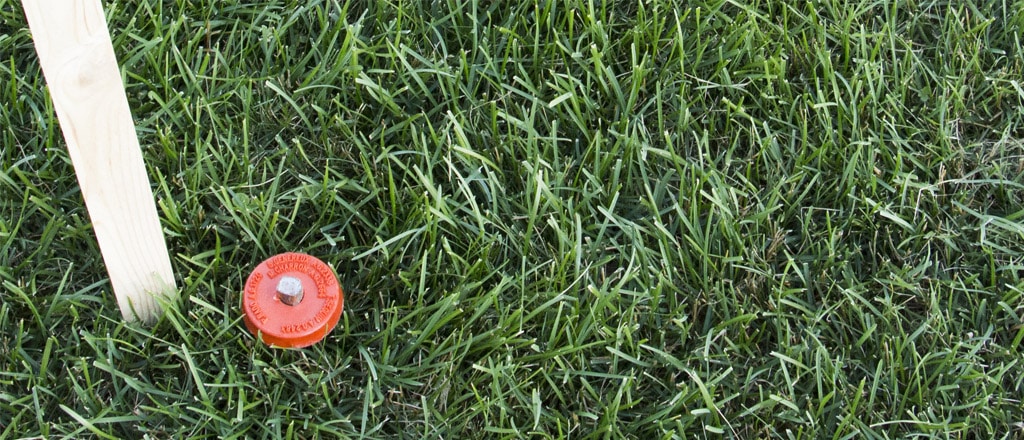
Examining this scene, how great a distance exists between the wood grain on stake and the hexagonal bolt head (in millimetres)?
222

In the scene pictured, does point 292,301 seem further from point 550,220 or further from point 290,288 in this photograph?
point 550,220

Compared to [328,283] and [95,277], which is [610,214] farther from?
[95,277]

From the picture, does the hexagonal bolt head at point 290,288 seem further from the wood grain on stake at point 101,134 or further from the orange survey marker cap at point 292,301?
the wood grain on stake at point 101,134

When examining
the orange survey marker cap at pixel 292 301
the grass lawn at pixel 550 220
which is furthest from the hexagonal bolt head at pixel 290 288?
the grass lawn at pixel 550 220

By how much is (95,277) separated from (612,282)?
1.13 meters

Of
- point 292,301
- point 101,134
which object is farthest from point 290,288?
point 101,134

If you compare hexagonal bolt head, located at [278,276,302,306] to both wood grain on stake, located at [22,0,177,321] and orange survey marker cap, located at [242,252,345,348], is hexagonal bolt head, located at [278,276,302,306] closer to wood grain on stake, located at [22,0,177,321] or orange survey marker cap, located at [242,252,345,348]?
orange survey marker cap, located at [242,252,345,348]

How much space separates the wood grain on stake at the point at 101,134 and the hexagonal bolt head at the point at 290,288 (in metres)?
0.22

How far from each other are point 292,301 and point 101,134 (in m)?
0.63

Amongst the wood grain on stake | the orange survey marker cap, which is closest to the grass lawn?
the orange survey marker cap

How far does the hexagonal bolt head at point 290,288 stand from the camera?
210 centimetres

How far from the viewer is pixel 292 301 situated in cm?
214

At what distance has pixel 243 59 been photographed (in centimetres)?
257

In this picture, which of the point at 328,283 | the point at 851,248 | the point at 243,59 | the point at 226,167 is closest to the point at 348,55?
the point at 243,59
